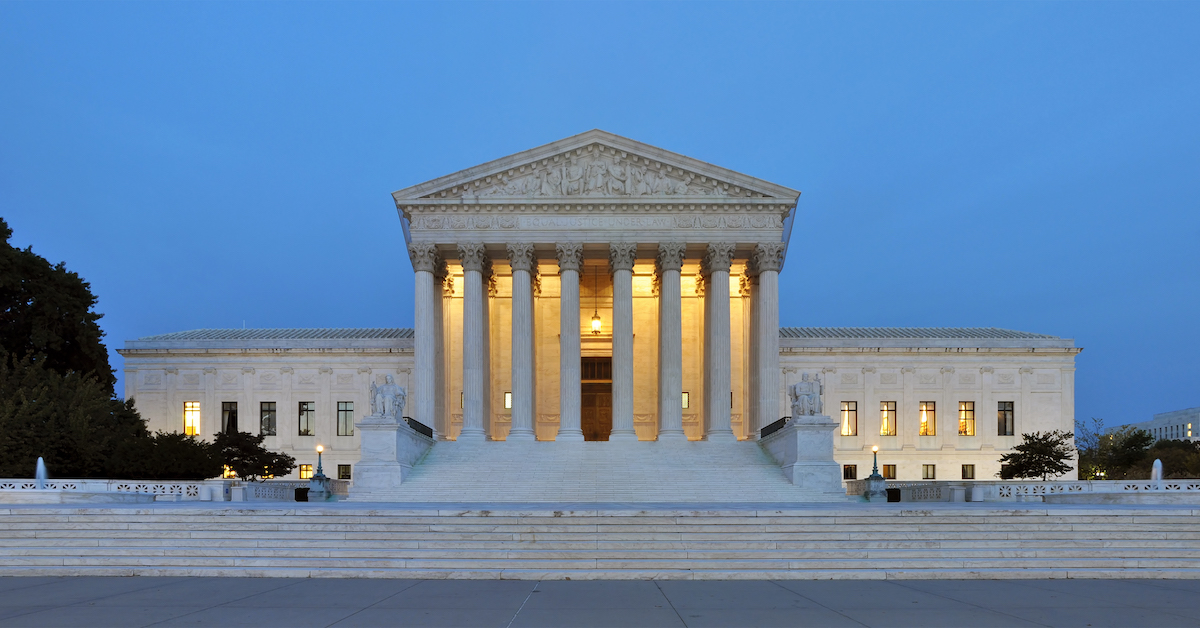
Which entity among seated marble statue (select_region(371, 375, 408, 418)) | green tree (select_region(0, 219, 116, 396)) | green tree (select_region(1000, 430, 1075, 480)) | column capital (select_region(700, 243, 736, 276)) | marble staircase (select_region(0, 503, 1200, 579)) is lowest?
green tree (select_region(1000, 430, 1075, 480))

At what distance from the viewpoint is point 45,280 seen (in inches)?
1721

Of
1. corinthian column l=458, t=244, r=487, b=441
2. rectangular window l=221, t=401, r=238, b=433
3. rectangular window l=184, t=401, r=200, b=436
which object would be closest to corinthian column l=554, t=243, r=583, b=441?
corinthian column l=458, t=244, r=487, b=441

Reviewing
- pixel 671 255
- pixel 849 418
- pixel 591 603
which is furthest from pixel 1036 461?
pixel 591 603

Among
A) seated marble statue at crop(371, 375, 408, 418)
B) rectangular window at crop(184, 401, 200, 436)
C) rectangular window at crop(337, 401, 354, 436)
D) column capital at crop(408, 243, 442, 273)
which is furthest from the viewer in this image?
rectangular window at crop(184, 401, 200, 436)

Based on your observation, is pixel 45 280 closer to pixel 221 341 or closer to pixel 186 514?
pixel 221 341

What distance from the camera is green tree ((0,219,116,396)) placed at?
139ft

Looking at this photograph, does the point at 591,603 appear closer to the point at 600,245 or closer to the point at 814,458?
the point at 814,458

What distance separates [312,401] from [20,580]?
138 ft

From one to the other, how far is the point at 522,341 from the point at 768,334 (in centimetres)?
1302

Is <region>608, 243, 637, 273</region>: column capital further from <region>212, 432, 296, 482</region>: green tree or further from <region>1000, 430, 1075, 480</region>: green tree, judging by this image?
<region>1000, 430, 1075, 480</region>: green tree

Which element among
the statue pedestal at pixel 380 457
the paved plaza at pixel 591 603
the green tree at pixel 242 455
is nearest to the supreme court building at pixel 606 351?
the green tree at pixel 242 455

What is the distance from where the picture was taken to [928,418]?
2304 inches

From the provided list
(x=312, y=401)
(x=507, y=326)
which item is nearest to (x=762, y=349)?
(x=507, y=326)

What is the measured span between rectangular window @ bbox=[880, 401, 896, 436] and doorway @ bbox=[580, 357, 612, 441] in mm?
19096
